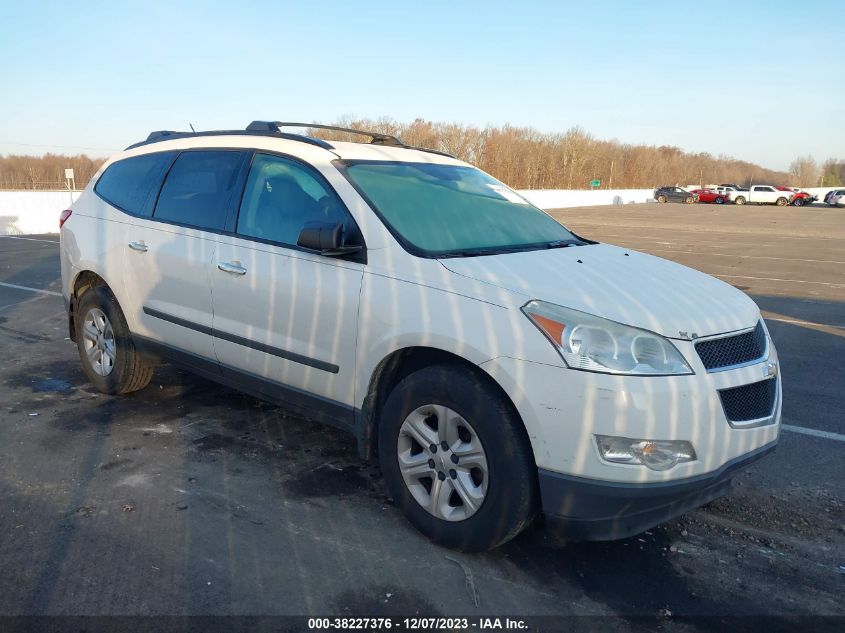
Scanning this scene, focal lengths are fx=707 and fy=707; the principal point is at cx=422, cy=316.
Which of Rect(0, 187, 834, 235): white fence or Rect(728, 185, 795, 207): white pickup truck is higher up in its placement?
Rect(728, 185, 795, 207): white pickup truck

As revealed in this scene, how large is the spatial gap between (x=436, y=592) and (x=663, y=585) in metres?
0.96

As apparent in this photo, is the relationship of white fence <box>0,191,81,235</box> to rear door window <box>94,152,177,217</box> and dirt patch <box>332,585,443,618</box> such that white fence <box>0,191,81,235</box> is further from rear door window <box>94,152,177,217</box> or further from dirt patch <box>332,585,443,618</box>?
dirt patch <box>332,585,443,618</box>

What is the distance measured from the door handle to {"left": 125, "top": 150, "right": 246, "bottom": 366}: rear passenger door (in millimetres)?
116

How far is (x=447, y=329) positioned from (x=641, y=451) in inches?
36.3

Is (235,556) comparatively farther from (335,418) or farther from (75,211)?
(75,211)

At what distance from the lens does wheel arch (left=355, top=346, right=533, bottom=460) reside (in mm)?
3229

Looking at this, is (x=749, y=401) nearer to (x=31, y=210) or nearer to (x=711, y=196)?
(x=31, y=210)

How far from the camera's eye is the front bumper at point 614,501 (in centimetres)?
273

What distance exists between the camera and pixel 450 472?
311cm

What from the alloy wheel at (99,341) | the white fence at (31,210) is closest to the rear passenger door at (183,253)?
the alloy wheel at (99,341)

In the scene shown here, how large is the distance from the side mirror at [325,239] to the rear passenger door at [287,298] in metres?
0.07

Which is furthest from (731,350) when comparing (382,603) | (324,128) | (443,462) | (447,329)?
(324,128)

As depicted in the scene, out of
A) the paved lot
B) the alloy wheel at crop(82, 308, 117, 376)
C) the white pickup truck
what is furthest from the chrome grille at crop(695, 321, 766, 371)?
the white pickup truck

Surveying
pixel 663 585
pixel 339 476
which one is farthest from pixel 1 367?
pixel 663 585
